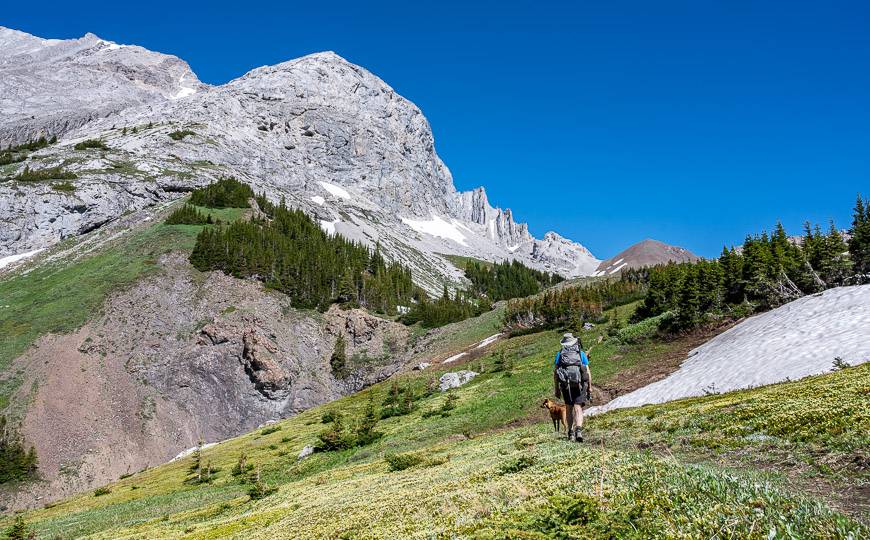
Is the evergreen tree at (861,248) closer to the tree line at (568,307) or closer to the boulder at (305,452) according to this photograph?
the tree line at (568,307)

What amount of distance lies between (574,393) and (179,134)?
207m

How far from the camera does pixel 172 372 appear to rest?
73000 mm

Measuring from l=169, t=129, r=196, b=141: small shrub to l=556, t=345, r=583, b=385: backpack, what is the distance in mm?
201681

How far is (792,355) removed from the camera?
26.4m

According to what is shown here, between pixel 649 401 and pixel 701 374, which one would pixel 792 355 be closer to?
pixel 701 374

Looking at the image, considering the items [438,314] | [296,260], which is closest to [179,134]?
[296,260]

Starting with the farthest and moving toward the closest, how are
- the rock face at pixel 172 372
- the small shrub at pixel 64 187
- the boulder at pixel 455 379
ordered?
the small shrub at pixel 64 187 < the rock face at pixel 172 372 < the boulder at pixel 455 379

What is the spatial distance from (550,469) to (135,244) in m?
112

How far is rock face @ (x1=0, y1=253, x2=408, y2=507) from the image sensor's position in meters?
57.7

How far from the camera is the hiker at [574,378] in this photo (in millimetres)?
15164

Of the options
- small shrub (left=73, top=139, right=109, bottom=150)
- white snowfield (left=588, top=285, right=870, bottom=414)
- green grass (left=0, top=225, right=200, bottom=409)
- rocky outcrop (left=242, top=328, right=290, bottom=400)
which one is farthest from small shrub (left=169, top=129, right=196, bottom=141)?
white snowfield (left=588, top=285, right=870, bottom=414)

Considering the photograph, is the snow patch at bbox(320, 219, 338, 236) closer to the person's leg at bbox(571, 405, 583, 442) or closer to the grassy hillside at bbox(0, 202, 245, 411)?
the grassy hillside at bbox(0, 202, 245, 411)

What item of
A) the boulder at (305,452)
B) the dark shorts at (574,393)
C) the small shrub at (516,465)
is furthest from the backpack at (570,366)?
the boulder at (305,452)

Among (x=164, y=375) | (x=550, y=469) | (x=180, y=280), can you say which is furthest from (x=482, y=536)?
(x=180, y=280)
